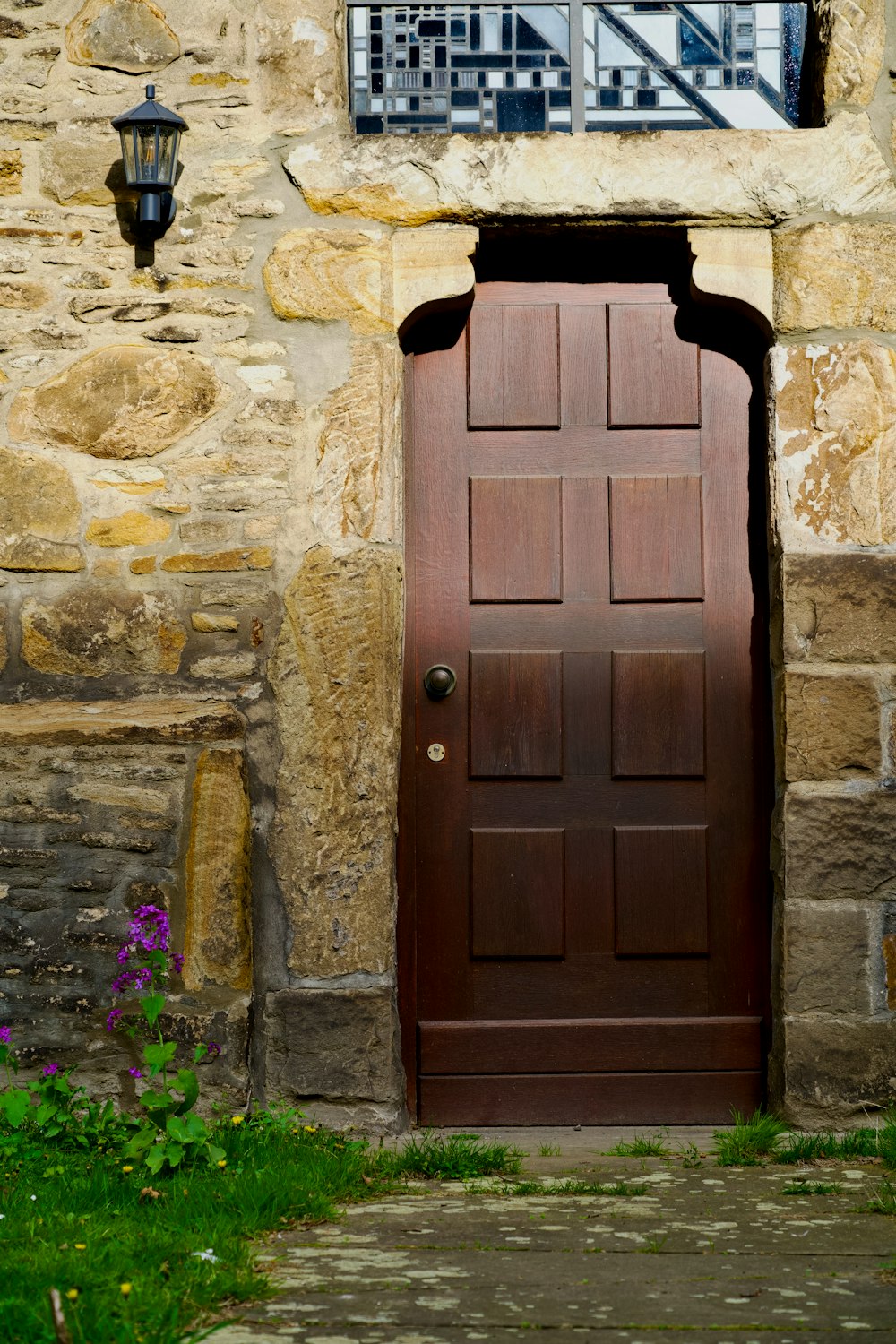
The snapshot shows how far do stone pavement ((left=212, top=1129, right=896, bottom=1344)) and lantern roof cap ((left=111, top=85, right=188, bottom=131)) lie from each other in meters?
2.70

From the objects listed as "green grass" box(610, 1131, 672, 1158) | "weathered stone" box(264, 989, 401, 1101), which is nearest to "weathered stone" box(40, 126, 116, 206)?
"weathered stone" box(264, 989, 401, 1101)

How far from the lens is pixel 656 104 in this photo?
3.70m

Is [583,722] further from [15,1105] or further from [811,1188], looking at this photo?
[15,1105]

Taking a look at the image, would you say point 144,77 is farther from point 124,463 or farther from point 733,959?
point 733,959

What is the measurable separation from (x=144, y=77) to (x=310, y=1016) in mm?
2558

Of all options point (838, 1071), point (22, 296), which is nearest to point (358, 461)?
point (22, 296)

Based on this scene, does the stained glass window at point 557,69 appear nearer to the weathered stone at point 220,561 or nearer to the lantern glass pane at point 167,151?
the lantern glass pane at point 167,151

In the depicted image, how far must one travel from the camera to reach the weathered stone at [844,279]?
11.4 feet

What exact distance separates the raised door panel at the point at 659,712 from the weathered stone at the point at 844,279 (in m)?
0.96

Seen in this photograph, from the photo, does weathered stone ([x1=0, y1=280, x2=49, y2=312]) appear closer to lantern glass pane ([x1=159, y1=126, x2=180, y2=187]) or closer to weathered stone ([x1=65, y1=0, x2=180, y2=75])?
lantern glass pane ([x1=159, y1=126, x2=180, y2=187])

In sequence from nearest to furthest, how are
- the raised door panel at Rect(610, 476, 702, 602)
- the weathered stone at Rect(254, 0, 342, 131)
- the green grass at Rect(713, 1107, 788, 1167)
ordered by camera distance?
the green grass at Rect(713, 1107, 788, 1167)
the weathered stone at Rect(254, 0, 342, 131)
the raised door panel at Rect(610, 476, 702, 602)

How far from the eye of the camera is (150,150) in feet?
11.1

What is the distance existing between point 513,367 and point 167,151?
3.57 ft

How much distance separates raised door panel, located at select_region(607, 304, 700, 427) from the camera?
3.66 m
